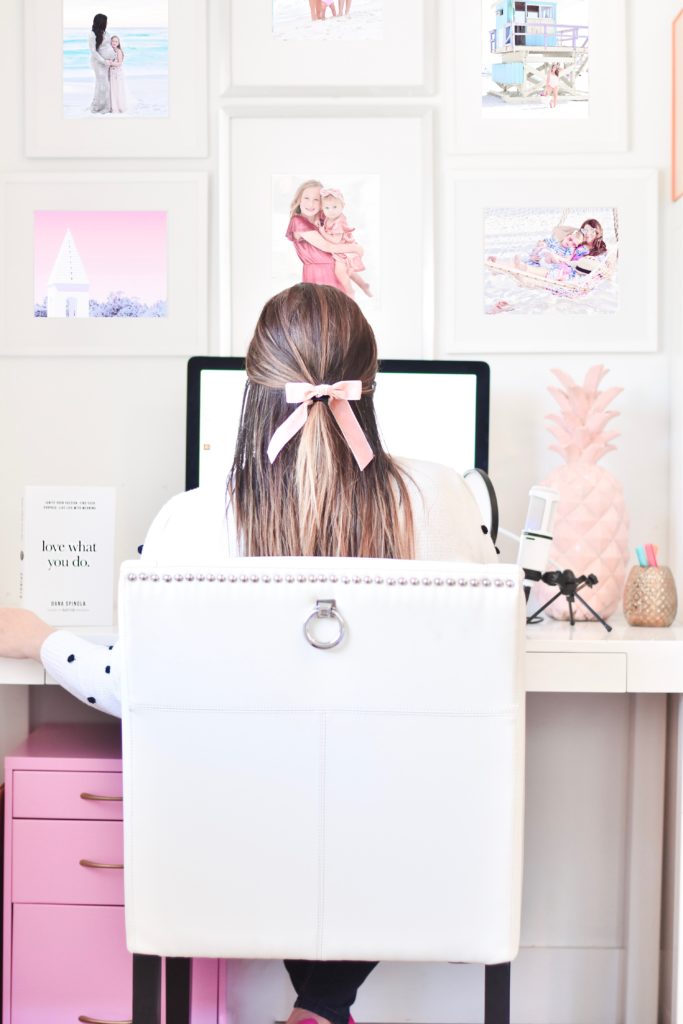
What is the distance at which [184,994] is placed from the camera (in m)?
1.28

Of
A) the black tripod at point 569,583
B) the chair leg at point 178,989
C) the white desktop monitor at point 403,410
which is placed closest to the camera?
the chair leg at point 178,989

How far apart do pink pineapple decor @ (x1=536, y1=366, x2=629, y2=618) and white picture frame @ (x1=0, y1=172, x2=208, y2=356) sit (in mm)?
735

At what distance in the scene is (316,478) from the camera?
48.2 inches

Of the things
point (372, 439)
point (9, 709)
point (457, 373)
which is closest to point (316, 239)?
point (457, 373)

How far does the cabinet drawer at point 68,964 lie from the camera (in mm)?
1604

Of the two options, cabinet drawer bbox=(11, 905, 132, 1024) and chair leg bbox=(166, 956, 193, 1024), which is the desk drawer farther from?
cabinet drawer bbox=(11, 905, 132, 1024)

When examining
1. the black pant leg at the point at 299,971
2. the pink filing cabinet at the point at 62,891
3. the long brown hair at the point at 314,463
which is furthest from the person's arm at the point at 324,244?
the black pant leg at the point at 299,971

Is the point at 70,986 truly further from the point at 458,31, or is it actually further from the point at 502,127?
the point at 458,31

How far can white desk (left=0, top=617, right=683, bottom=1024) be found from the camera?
1534 mm

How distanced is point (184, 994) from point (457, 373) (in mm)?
1055

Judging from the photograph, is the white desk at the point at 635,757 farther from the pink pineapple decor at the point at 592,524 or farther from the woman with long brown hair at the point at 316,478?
the woman with long brown hair at the point at 316,478

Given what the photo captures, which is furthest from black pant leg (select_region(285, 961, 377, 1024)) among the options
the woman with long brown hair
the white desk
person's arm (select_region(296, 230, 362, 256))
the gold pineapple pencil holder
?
person's arm (select_region(296, 230, 362, 256))

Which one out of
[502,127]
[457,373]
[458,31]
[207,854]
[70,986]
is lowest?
[70,986]

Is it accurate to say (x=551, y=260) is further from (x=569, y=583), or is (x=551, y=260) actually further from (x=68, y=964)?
(x=68, y=964)
